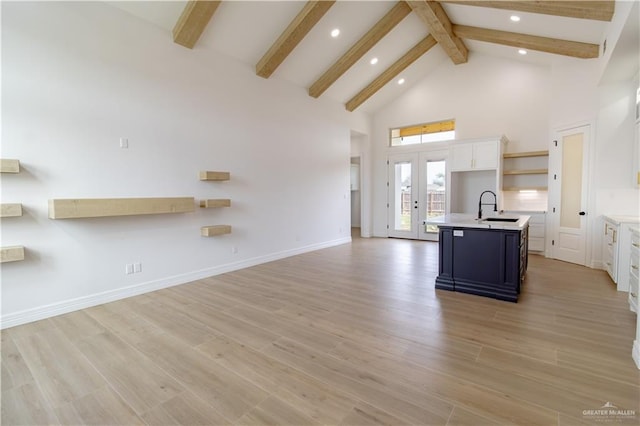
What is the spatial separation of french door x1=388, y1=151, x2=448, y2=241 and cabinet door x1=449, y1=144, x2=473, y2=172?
63 cm

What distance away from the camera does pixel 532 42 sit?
521 centimetres

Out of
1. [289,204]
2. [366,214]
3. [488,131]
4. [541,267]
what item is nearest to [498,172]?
[488,131]

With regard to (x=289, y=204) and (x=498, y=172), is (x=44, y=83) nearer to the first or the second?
(x=289, y=204)

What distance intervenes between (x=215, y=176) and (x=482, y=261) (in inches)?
152

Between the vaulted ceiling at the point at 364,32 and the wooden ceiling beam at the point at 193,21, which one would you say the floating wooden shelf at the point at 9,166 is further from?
the wooden ceiling beam at the point at 193,21

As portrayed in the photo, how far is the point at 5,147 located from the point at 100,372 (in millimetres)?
2466

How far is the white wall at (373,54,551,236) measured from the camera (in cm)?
640

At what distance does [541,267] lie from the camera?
5086 millimetres

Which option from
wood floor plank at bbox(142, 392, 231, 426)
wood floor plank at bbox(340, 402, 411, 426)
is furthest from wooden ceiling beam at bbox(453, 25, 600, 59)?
wood floor plank at bbox(142, 392, 231, 426)

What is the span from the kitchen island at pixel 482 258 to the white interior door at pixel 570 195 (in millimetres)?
2384

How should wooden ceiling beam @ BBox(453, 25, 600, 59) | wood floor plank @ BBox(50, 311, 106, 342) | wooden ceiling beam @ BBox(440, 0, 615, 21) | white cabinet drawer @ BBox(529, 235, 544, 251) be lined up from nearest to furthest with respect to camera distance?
1. wood floor plank @ BBox(50, 311, 106, 342)
2. wooden ceiling beam @ BBox(440, 0, 615, 21)
3. wooden ceiling beam @ BBox(453, 25, 600, 59)
4. white cabinet drawer @ BBox(529, 235, 544, 251)

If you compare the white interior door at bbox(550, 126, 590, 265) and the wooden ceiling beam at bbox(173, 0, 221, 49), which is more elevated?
the wooden ceiling beam at bbox(173, 0, 221, 49)

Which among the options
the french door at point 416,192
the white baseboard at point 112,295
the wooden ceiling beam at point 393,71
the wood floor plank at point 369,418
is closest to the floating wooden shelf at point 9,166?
the white baseboard at point 112,295

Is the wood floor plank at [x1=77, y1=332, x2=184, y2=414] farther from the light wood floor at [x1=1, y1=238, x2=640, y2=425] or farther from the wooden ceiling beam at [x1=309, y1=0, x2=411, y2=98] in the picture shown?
the wooden ceiling beam at [x1=309, y1=0, x2=411, y2=98]
